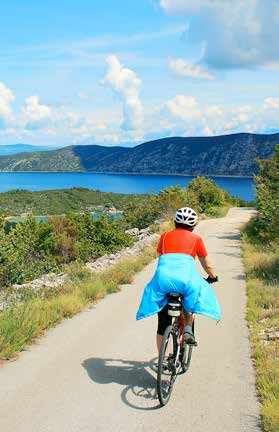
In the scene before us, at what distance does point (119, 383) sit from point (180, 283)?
1468mm

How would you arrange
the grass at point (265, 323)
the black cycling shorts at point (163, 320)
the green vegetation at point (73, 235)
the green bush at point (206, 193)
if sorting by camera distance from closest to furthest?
the grass at point (265, 323) → the black cycling shorts at point (163, 320) → the green vegetation at point (73, 235) → the green bush at point (206, 193)

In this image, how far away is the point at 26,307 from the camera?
23.2 ft

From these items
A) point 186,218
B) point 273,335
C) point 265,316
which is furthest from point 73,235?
point 186,218

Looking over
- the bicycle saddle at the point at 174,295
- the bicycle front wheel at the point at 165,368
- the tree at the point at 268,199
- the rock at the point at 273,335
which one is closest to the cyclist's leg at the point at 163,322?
the bicycle front wheel at the point at 165,368

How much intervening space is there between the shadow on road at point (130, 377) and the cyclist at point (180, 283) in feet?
2.01

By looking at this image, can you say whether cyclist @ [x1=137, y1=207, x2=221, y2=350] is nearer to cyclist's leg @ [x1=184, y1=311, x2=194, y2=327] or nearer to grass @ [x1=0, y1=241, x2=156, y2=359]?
cyclist's leg @ [x1=184, y1=311, x2=194, y2=327]

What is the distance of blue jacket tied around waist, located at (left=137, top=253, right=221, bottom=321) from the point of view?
4473mm

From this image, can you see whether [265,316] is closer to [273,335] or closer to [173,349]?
[273,335]

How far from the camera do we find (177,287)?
4473 millimetres

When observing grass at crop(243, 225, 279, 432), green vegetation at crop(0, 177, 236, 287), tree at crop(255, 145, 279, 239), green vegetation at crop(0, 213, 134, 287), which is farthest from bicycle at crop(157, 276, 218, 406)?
green vegetation at crop(0, 213, 134, 287)

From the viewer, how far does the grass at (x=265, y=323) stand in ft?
14.6

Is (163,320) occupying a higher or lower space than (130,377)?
higher

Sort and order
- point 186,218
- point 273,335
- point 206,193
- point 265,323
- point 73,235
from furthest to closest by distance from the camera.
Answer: point 206,193, point 73,235, point 265,323, point 273,335, point 186,218

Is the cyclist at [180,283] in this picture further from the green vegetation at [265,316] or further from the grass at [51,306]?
the grass at [51,306]
